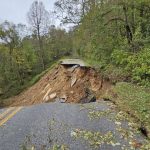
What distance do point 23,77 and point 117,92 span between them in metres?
39.0

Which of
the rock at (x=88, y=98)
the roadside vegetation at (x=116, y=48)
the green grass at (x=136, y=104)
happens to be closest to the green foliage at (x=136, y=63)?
the roadside vegetation at (x=116, y=48)

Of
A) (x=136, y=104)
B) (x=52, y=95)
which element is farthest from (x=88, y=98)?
(x=136, y=104)

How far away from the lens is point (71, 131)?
7.24 meters

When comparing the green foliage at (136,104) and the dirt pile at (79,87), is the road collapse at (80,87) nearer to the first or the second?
the dirt pile at (79,87)

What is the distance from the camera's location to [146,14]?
65.9ft

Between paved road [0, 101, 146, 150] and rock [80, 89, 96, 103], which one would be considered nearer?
paved road [0, 101, 146, 150]

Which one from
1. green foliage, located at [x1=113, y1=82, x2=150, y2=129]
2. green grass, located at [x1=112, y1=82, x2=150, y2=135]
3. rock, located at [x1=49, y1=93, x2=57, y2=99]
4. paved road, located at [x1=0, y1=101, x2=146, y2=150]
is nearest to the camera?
paved road, located at [x1=0, y1=101, x2=146, y2=150]

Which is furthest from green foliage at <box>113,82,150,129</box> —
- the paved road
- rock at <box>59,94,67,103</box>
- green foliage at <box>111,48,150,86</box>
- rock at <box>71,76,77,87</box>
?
rock at <box>71,76,77,87</box>

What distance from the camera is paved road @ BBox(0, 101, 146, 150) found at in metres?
6.18

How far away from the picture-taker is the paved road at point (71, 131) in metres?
6.18

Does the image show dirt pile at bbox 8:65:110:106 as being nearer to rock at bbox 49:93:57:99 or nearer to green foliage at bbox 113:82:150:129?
rock at bbox 49:93:57:99

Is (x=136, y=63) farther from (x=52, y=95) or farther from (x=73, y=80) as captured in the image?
(x=52, y=95)

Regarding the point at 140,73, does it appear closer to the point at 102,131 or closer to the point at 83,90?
the point at 83,90

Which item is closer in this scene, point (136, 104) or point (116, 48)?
point (136, 104)
